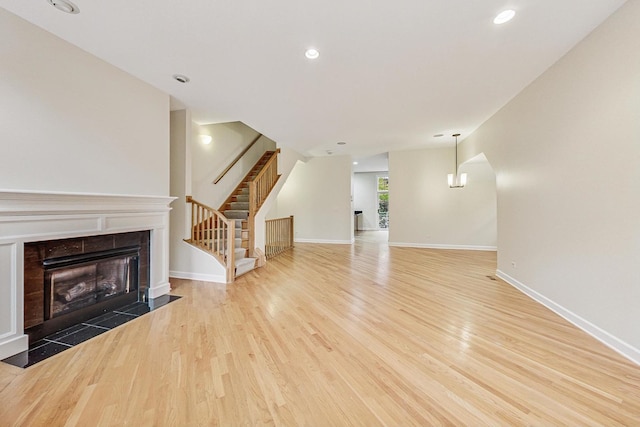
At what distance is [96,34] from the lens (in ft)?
7.93

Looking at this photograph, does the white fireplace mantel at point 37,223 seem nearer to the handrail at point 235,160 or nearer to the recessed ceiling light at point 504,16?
the handrail at point 235,160

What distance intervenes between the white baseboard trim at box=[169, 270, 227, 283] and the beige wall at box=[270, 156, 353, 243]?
4.73 m

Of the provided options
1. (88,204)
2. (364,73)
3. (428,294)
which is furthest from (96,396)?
(364,73)

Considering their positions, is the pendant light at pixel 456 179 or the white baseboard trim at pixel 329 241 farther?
the white baseboard trim at pixel 329 241

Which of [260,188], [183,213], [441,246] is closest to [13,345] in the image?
[183,213]

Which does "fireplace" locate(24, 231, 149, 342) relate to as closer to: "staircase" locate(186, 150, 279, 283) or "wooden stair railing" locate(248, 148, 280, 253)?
"staircase" locate(186, 150, 279, 283)

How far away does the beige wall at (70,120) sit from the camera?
219cm

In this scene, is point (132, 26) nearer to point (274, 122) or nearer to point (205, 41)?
point (205, 41)

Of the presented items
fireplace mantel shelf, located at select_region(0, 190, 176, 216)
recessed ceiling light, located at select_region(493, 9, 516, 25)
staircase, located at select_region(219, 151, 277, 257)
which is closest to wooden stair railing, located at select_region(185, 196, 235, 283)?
staircase, located at select_region(219, 151, 277, 257)

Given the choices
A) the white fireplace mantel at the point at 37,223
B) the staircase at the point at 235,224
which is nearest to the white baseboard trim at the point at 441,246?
the staircase at the point at 235,224

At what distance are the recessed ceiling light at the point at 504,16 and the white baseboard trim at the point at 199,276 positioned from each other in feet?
14.8

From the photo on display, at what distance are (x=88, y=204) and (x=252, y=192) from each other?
2790mm

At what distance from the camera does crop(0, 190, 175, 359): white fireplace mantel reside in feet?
6.79

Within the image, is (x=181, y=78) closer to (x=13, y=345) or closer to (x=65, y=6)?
(x=65, y=6)
